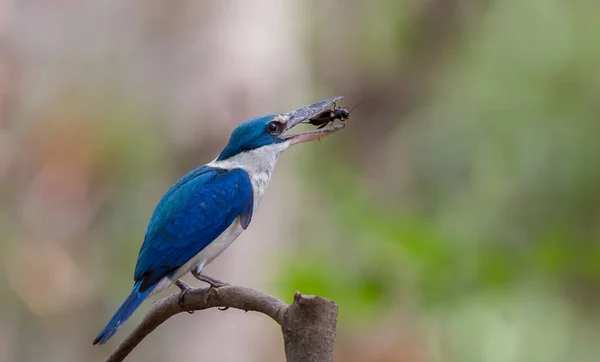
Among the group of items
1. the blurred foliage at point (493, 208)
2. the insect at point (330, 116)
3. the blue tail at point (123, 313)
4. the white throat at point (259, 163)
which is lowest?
the blurred foliage at point (493, 208)

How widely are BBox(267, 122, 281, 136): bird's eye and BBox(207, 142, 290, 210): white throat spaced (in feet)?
0.14

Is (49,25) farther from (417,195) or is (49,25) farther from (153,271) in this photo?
(153,271)

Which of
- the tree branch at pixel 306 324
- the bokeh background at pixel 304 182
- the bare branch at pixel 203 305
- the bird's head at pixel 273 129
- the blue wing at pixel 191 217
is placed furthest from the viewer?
the bokeh background at pixel 304 182

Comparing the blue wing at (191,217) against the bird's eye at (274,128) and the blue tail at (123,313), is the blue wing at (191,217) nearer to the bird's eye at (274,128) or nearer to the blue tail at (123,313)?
the blue tail at (123,313)

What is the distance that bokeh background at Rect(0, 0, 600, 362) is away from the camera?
478 cm

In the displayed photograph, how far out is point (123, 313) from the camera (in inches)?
84.3

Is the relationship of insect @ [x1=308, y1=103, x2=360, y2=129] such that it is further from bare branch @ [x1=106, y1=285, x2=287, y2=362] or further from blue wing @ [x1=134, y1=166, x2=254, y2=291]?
bare branch @ [x1=106, y1=285, x2=287, y2=362]

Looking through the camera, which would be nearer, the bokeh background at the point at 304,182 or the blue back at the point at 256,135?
the blue back at the point at 256,135

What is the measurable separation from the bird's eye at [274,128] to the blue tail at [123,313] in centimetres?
60

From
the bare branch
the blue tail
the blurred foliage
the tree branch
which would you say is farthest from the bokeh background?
the tree branch

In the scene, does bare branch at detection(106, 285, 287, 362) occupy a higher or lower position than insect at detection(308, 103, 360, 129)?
lower

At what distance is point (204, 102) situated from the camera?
5.05 meters

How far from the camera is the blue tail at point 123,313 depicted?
79.1 inches

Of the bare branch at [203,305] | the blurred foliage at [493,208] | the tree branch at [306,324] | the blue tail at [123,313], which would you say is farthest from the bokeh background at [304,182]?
the tree branch at [306,324]
